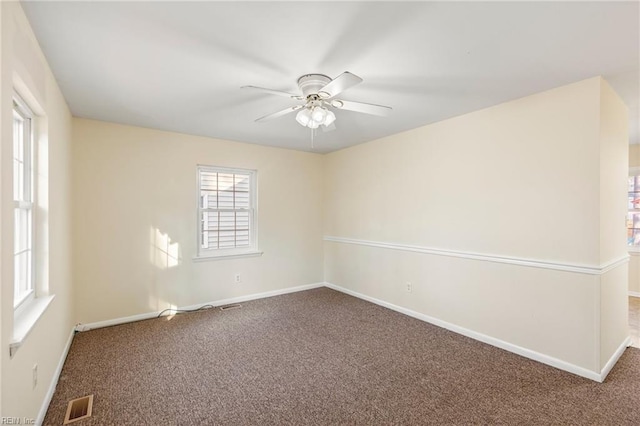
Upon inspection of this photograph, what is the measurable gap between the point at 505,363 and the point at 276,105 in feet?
10.5

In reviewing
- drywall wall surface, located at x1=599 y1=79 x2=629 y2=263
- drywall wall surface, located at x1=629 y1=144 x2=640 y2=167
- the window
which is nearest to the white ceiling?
drywall wall surface, located at x1=599 y1=79 x2=629 y2=263

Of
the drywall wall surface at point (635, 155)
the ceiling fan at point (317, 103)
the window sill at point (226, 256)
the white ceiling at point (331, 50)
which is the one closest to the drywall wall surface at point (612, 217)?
the white ceiling at point (331, 50)

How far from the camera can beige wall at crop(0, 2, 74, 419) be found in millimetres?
1439

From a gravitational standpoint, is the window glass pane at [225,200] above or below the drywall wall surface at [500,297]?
above

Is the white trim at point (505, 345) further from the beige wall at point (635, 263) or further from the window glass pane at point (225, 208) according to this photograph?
the beige wall at point (635, 263)

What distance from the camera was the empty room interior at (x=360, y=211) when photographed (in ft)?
5.99

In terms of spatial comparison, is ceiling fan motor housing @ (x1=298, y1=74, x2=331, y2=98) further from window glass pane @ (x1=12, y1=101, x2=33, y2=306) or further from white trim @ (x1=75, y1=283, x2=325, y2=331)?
white trim @ (x1=75, y1=283, x2=325, y2=331)

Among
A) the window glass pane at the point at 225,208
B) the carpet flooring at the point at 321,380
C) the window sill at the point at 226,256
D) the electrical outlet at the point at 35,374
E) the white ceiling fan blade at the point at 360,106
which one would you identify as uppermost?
the white ceiling fan blade at the point at 360,106

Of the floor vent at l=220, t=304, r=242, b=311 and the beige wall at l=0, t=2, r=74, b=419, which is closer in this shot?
the beige wall at l=0, t=2, r=74, b=419

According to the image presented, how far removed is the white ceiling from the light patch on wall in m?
1.59

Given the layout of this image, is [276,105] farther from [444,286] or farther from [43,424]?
[43,424]

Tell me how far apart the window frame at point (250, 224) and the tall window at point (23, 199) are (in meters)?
2.15

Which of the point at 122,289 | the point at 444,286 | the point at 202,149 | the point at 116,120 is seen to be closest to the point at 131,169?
the point at 116,120

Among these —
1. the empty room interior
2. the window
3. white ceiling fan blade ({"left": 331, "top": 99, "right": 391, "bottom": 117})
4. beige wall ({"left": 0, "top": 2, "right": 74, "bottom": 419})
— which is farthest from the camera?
the window
